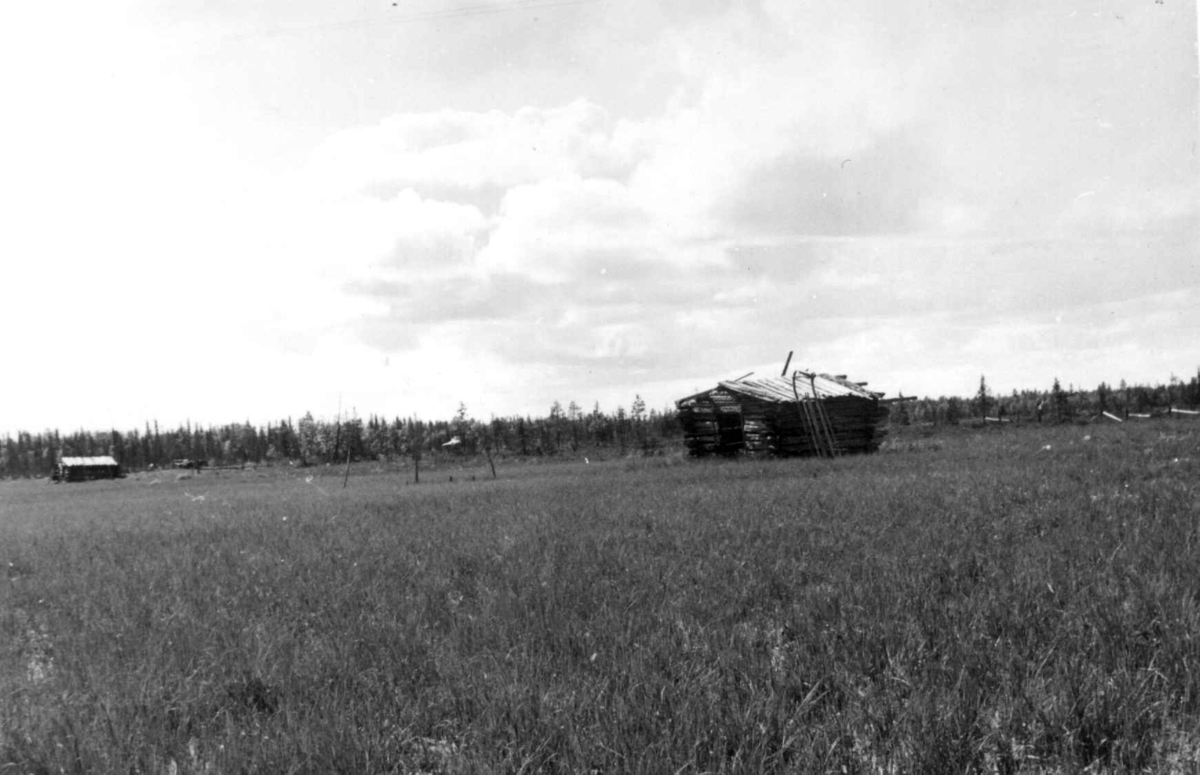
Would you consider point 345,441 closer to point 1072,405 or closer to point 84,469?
point 84,469

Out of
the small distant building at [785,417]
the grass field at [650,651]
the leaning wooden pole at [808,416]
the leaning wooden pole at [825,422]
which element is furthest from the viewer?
the small distant building at [785,417]

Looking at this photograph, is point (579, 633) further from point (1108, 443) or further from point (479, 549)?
point (1108, 443)

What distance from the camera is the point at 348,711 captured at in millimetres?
3453

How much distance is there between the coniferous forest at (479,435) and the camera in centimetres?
6303

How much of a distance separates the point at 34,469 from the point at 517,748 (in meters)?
160

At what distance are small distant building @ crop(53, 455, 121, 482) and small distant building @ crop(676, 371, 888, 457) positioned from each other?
84.3 metres

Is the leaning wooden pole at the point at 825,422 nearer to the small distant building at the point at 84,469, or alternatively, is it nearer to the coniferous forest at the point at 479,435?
the coniferous forest at the point at 479,435

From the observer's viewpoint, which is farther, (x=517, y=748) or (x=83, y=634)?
(x=83, y=634)

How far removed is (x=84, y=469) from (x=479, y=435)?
46.9 meters

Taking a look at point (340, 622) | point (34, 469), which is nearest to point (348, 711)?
point (340, 622)

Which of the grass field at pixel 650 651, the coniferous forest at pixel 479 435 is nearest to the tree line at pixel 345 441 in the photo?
the coniferous forest at pixel 479 435

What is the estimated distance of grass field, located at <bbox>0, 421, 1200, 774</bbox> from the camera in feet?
9.80

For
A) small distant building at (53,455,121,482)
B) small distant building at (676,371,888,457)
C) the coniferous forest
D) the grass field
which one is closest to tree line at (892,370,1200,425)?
the coniferous forest

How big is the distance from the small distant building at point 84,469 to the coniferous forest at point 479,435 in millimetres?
21473
